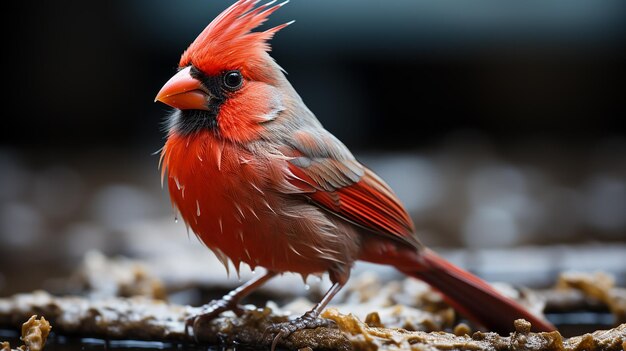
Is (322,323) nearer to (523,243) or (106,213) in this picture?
(523,243)

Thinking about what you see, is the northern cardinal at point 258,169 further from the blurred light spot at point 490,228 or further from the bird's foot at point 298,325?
the blurred light spot at point 490,228

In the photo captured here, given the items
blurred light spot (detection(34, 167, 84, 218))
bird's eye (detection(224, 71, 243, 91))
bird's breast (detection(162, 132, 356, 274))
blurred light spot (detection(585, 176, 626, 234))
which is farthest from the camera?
blurred light spot (detection(34, 167, 84, 218))

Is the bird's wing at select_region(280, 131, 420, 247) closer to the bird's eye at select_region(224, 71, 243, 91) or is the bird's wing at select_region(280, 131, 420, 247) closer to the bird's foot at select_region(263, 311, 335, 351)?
the bird's eye at select_region(224, 71, 243, 91)

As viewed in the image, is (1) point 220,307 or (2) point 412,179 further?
(2) point 412,179

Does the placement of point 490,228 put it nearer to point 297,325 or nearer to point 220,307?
point 220,307

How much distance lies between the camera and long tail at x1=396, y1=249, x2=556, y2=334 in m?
2.53

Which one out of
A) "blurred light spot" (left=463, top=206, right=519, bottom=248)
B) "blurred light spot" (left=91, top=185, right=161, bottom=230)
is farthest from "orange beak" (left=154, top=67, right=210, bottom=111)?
"blurred light spot" (left=91, top=185, right=161, bottom=230)

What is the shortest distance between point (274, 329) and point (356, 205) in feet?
1.40

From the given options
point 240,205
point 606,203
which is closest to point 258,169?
point 240,205

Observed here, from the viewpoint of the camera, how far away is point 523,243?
4.78 meters

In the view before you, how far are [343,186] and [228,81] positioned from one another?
446 millimetres

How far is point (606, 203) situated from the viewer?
5.98 meters

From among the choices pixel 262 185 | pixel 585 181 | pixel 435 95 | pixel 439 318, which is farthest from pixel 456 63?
pixel 262 185

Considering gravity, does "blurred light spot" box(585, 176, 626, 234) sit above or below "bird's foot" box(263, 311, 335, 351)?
above
